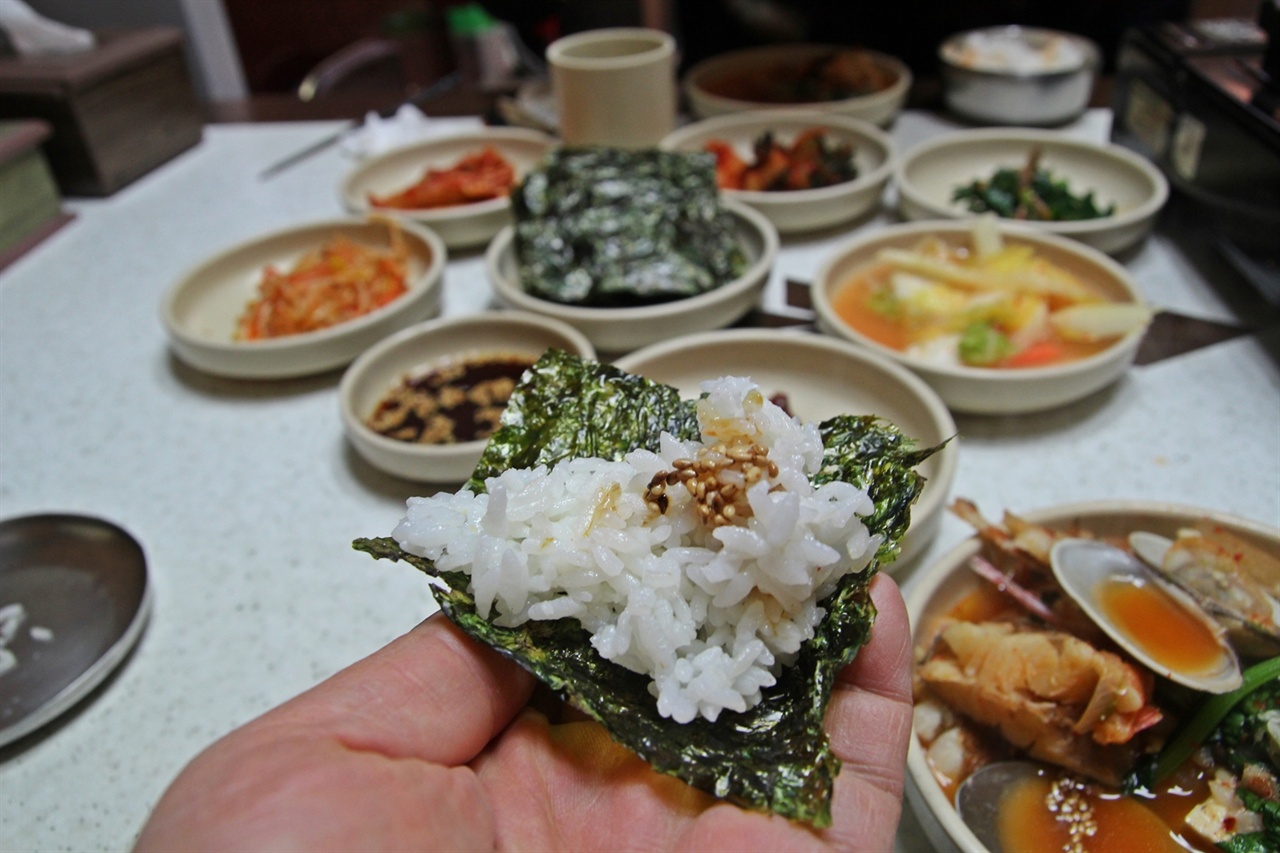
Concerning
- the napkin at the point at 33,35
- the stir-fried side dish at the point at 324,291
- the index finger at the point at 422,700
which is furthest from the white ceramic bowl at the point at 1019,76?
the napkin at the point at 33,35

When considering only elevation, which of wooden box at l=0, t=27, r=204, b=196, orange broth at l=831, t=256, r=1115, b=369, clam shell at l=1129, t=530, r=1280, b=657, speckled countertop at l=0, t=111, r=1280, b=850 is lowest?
speckled countertop at l=0, t=111, r=1280, b=850

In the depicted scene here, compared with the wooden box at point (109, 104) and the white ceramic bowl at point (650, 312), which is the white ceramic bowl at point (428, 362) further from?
the wooden box at point (109, 104)

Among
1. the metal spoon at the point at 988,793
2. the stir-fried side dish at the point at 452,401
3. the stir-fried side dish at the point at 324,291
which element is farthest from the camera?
the stir-fried side dish at the point at 324,291

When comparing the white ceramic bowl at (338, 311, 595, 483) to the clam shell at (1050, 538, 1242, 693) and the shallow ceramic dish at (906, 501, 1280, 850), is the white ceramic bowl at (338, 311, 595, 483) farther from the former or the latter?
the clam shell at (1050, 538, 1242, 693)

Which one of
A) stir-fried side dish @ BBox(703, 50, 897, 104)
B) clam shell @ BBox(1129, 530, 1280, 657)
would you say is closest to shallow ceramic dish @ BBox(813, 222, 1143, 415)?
clam shell @ BBox(1129, 530, 1280, 657)

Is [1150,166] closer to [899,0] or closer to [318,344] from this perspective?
[899,0]

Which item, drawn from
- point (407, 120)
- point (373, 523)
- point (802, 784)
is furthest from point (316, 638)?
point (407, 120)
